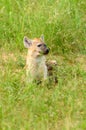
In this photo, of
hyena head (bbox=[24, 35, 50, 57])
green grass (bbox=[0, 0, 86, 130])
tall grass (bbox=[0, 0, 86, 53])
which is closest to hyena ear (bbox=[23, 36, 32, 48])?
hyena head (bbox=[24, 35, 50, 57])

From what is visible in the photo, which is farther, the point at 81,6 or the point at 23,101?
the point at 81,6

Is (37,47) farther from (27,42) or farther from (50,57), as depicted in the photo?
(50,57)

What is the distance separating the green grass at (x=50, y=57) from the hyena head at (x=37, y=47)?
324 millimetres

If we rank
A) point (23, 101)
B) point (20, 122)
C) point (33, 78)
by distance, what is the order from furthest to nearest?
point (33, 78) → point (23, 101) → point (20, 122)

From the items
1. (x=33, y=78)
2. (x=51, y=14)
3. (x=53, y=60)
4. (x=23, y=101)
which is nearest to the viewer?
(x=23, y=101)

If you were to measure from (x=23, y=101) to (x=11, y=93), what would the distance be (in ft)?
0.83

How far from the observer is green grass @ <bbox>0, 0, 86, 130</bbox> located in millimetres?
5855

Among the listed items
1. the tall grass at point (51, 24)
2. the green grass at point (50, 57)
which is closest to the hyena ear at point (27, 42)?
the green grass at point (50, 57)

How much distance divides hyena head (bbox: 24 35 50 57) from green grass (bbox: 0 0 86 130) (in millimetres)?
324

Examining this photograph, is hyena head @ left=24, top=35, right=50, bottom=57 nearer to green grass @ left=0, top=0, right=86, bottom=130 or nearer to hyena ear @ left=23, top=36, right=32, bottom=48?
hyena ear @ left=23, top=36, right=32, bottom=48

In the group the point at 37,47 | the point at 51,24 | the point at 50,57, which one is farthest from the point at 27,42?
the point at 51,24

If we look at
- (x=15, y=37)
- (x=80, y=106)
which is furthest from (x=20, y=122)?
(x=15, y=37)

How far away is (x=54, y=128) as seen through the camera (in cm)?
577

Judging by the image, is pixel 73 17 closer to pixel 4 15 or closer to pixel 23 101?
pixel 4 15
